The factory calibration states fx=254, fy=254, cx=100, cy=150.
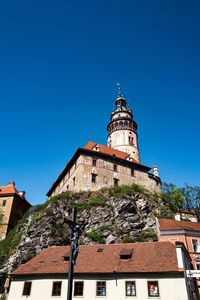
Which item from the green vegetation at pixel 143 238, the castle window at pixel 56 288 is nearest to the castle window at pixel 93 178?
the green vegetation at pixel 143 238

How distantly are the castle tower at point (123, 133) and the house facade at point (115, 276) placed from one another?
38.5 meters

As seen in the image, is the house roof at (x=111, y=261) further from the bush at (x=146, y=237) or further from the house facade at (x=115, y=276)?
the bush at (x=146, y=237)

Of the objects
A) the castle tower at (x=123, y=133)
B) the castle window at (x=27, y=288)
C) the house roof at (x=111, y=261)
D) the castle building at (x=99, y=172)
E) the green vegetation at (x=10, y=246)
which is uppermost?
the castle tower at (x=123, y=133)

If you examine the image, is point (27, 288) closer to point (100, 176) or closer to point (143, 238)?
point (143, 238)

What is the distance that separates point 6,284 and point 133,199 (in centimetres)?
2105

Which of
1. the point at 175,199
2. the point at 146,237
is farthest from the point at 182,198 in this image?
the point at 146,237

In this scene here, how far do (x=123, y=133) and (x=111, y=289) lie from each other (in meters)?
46.6

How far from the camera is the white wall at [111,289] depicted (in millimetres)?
19078

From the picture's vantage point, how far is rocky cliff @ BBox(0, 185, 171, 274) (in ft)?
106

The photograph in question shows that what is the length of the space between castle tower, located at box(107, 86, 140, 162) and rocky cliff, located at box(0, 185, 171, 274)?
64.7 ft

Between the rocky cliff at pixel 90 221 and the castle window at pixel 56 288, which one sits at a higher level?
the rocky cliff at pixel 90 221

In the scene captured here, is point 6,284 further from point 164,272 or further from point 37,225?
point 164,272

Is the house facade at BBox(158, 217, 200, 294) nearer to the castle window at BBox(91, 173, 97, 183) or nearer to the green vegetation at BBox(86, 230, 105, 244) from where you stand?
the green vegetation at BBox(86, 230, 105, 244)

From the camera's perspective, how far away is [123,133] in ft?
210
